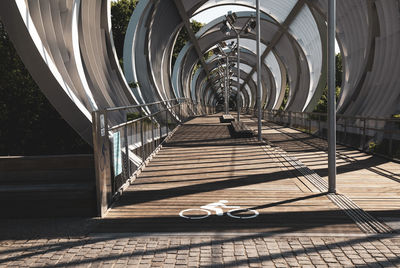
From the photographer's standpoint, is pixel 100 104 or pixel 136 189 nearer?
pixel 136 189

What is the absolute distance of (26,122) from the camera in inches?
531

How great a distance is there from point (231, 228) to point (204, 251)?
823 millimetres

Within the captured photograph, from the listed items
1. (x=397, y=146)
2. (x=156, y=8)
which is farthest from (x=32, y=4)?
(x=156, y=8)

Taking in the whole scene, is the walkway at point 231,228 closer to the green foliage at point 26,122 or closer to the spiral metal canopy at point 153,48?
the spiral metal canopy at point 153,48

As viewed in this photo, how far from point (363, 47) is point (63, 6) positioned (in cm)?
1405

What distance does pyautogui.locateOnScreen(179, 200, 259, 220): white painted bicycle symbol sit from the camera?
550 centimetres

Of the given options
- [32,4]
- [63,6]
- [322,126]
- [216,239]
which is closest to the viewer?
[216,239]

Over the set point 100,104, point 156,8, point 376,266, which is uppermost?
point 156,8

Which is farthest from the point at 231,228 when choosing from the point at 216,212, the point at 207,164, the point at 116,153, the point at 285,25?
the point at 285,25

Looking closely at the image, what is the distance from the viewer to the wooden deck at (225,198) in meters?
5.11

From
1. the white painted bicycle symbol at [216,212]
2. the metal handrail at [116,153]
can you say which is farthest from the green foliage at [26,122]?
the white painted bicycle symbol at [216,212]

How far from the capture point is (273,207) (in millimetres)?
5938

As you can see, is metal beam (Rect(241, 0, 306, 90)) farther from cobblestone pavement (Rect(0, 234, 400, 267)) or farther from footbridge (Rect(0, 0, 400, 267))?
cobblestone pavement (Rect(0, 234, 400, 267))

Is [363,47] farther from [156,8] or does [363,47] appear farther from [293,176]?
[293,176]
